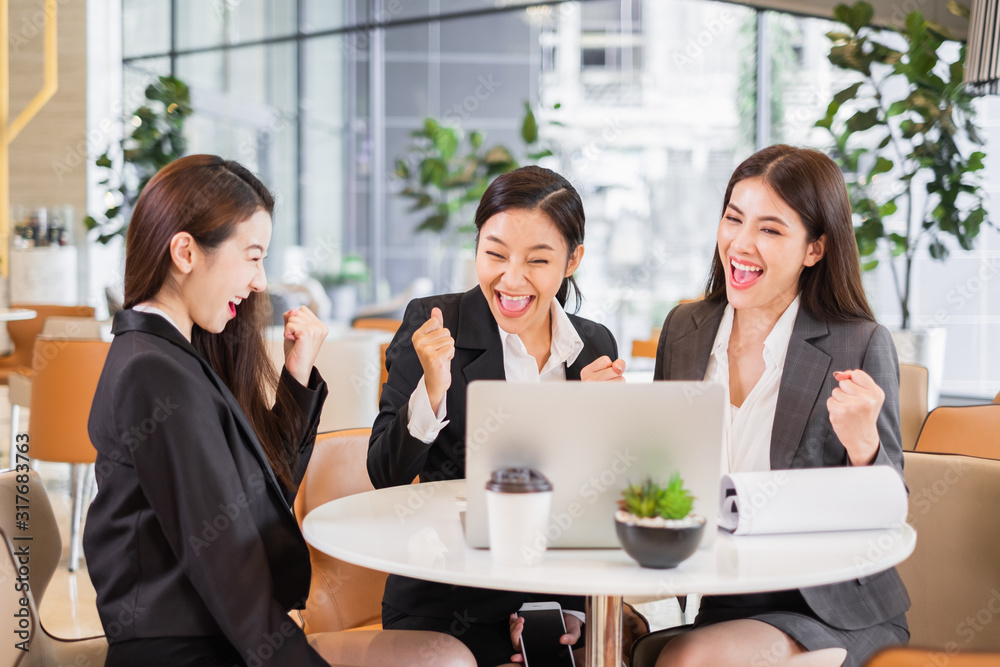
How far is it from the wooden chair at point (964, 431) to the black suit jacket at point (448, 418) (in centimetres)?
87

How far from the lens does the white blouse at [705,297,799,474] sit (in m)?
1.82

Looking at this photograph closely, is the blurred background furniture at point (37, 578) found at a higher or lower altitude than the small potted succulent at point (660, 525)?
lower

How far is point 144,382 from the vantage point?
52.5 inches

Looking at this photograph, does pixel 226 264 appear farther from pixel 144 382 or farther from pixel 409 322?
pixel 409 322

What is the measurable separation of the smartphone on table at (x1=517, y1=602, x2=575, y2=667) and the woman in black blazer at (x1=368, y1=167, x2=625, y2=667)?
0.03m

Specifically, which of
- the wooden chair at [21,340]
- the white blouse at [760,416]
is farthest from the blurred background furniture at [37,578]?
the wooden chair at [21,340]

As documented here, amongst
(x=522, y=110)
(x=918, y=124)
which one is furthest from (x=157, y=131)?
(x=918, y=124)

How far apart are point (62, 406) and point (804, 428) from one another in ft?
9.59

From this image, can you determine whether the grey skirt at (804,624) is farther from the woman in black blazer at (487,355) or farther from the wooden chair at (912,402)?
the wooden chair at (912,402)

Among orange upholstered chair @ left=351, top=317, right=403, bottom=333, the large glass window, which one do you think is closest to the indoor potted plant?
the large glass window

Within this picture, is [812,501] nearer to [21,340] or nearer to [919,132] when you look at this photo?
[919,132]

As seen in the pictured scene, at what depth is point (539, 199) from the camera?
1.93m

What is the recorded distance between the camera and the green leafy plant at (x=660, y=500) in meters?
1.21

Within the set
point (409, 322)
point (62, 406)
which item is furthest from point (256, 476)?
point (62, 406)
